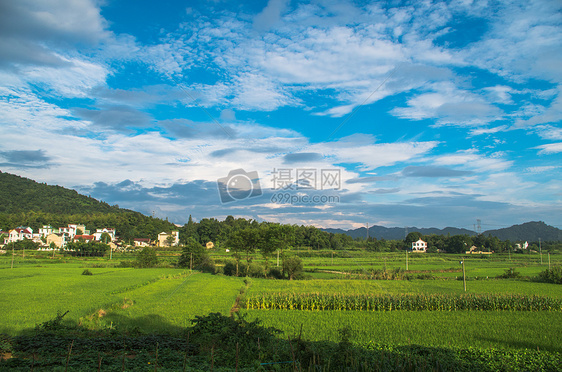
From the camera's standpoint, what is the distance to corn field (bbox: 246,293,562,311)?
882 inches

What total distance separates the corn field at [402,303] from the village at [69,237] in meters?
79.4

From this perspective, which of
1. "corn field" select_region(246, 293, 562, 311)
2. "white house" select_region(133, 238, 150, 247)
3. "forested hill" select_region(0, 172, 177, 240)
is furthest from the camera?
"forested hill" select_region(0, 172, 177, 240)

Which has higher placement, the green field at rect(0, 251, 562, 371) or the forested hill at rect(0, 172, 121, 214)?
the forested hill at rect(0, 172, 121, 214)

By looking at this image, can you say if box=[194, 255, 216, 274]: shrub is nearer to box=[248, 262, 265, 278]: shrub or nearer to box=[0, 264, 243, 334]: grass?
box=[248, 262, 265, 278]: shrub

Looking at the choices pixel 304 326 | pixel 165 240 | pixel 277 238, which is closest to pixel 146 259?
pixel 277 238

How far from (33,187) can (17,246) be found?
347ft

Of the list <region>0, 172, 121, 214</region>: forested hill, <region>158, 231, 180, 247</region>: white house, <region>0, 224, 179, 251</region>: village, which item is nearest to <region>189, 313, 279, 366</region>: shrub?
<region>0, 224, 179, 251</region>: village

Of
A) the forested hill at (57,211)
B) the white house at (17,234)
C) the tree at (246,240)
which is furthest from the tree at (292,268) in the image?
the forested hill at (57,211)

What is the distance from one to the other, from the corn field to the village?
7943 cm

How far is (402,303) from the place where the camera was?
74.1 ft

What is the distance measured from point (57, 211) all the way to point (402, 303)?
176 m

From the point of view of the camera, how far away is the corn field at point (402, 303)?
22.4 m

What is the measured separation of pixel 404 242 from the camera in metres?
128

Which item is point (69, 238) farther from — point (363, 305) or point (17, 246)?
point (363, 305)
